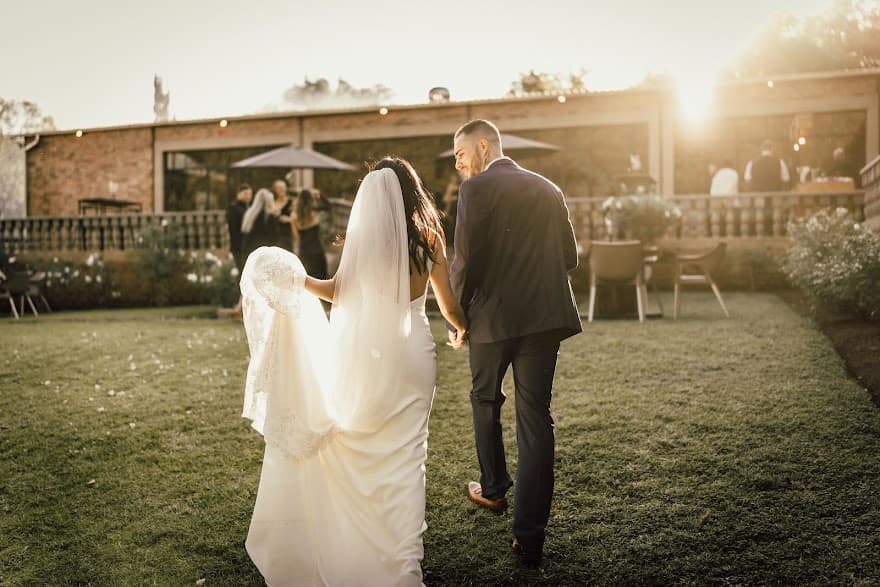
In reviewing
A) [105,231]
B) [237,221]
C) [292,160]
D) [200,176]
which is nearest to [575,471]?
[237,221]

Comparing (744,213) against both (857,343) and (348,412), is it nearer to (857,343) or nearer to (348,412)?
(857,343)

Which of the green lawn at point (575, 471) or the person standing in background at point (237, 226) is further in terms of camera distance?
the person standing in background at point (237, 226)

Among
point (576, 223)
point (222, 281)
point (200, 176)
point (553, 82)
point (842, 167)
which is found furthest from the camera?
point (553, 82)

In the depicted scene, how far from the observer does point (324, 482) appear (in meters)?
3.17

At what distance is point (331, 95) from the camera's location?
1287 inches

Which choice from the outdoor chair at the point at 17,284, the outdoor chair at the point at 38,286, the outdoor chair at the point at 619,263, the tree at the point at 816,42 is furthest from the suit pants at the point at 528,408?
the tree at the point at 816,42

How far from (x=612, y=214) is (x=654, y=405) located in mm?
5004

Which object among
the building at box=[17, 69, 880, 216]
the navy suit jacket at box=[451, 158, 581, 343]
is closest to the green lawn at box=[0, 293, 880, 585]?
the navy suit jacket at box=[451, 158, 581, 343]

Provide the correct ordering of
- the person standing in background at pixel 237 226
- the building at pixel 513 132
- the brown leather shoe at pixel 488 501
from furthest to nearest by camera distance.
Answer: the building at pixel 513 132 < the person standing in background at pixel 237 226 < the brown leather shoe at pixel 488 501

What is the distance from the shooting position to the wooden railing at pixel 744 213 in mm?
12719

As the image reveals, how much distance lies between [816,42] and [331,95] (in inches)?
807

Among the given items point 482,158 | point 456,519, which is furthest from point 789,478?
point 482,158

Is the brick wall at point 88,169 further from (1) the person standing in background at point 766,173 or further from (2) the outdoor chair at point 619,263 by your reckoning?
(1) the person standing in background at point 766,173

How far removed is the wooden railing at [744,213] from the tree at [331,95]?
20.3 metres
